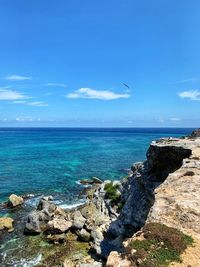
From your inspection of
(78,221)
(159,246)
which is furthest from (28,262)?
(159,246)

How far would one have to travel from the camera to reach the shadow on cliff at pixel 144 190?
29203 millimetres

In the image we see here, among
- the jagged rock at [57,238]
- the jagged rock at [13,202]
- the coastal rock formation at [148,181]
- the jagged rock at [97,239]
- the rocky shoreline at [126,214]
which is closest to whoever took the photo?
the rocky shoreline at [126,214]

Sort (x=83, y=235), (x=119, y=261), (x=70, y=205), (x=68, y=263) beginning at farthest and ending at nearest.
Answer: (x=70, y=205) < (x=83, y=235) < (x=68, y=263) < (x=119, y=261)

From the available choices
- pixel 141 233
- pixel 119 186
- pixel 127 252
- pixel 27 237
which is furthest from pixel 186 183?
pixel 119 186

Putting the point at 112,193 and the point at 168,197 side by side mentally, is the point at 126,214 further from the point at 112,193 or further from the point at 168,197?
the point at 112,193

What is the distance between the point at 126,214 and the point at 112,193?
14.4 meters

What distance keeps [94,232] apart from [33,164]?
184 feet

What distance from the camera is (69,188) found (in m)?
59.6

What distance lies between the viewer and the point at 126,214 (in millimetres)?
31141

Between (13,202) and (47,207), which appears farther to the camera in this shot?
(13,202)

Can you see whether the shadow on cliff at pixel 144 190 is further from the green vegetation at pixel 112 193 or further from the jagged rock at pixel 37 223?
the green vegetation at pixel 112 193

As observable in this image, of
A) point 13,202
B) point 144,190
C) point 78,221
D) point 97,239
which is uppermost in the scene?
point 144,190

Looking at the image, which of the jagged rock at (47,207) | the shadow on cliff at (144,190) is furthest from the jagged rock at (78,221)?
the shadow on cliff at (144,190)

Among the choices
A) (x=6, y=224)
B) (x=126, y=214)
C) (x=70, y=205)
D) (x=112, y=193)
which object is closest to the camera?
(x=126, y=214)
